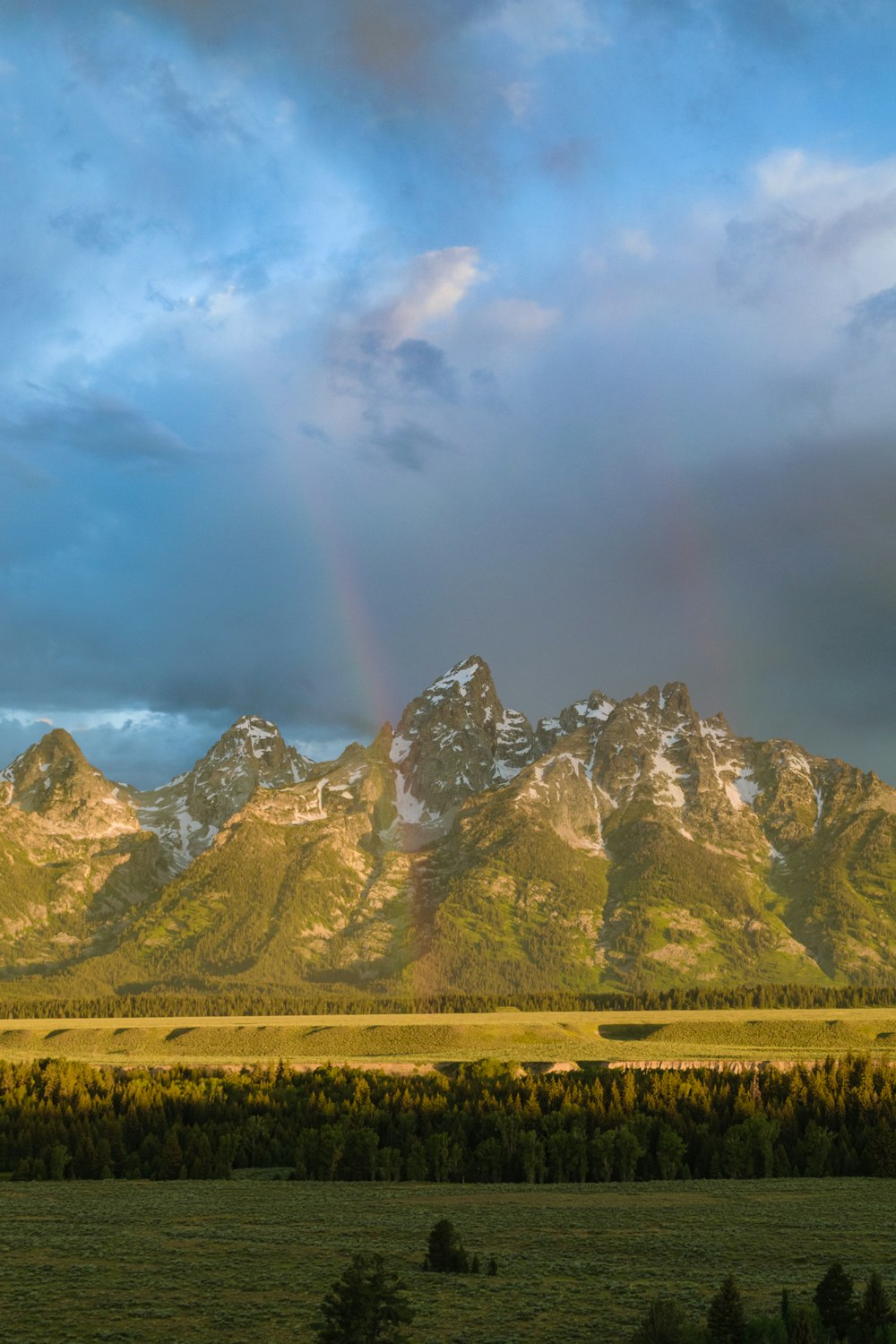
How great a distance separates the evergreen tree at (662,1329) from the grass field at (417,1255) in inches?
106

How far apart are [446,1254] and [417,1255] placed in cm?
584

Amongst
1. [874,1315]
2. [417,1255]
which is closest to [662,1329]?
[874,1315]

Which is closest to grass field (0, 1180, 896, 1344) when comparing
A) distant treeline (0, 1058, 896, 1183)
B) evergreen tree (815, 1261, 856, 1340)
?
evergreen tree (815, 1261, 856, 1340)

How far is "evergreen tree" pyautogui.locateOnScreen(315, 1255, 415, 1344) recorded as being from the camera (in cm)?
4472

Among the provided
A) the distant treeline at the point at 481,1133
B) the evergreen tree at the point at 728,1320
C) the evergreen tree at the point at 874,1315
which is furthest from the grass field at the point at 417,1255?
the distant treeline at the point at 481,1133

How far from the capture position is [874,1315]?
1908 inches

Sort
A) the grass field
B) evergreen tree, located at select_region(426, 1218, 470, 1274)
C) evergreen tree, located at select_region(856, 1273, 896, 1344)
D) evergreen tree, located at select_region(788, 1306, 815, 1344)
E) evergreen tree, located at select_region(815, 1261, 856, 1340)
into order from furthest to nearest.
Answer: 1. evergreen tree, located at select_region(426, 1218, 470, 1274)
2. the grass field
3. evergreen tree, located at select_region(815, 1261, 856, 1340)
4. evergreen tree, located at select_region(856, 1273, 896, 1344)
5. evergreen tree, located at select_region(788, 1306, 815, 1344)

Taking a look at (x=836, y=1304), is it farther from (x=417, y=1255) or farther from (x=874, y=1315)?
(x=417, y=1255)

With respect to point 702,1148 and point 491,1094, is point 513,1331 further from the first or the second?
point 491,1094

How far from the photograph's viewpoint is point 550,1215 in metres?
86.5

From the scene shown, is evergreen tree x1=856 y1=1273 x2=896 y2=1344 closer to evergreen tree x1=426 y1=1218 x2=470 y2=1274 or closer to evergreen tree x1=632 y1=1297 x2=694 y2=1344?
evergreen tree x1=632 y1=1297 x2=694 y2=1344

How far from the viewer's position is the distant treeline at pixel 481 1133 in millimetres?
144750

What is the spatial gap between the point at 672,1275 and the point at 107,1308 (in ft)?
94.2

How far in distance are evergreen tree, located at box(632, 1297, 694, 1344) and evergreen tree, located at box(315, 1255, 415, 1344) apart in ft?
30.8
